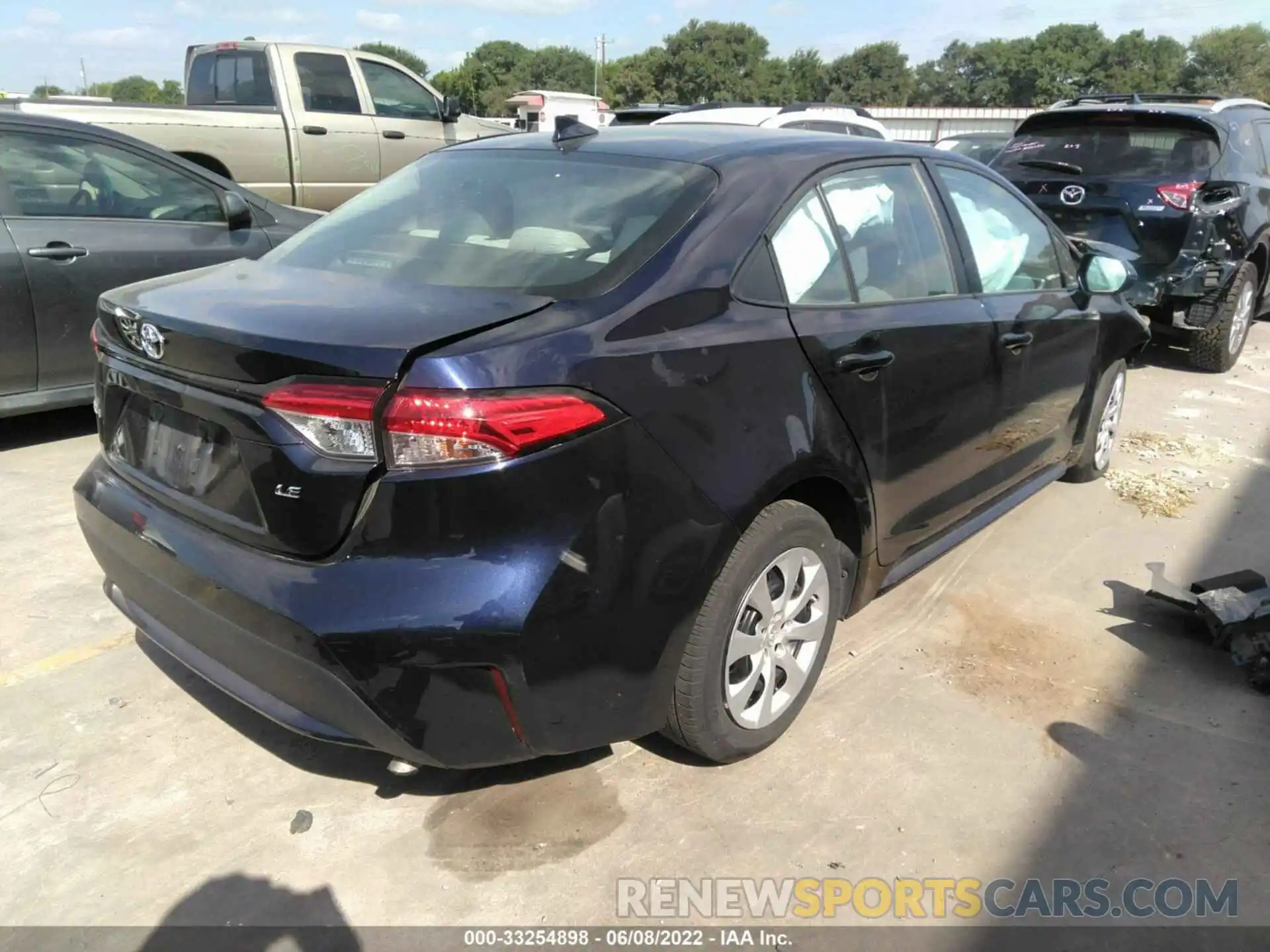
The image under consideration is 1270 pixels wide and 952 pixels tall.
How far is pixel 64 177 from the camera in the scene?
494 cm

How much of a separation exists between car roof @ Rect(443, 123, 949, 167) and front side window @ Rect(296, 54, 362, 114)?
6.76 meters

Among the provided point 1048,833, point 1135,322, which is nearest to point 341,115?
point 1135,322

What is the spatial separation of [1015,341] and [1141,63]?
104 m

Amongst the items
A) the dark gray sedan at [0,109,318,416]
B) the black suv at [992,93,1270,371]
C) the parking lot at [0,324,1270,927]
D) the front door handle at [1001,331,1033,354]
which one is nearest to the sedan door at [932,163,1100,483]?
the front door handle at [1001,331,1033,354]

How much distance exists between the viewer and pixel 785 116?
9789 mm

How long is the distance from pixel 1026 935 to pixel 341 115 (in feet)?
30.1

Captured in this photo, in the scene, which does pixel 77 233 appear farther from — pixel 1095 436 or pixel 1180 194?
pixel 1180 194

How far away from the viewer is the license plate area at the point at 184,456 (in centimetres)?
220

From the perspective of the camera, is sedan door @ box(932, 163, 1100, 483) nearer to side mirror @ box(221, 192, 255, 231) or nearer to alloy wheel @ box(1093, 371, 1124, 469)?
alloy wheel @ box(1093, 371, 1124, 469)

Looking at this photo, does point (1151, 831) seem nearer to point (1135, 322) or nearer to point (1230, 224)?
point (1135, 322)

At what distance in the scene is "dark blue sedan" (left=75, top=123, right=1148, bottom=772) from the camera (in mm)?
2004

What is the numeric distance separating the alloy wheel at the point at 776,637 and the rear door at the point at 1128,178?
5241mm

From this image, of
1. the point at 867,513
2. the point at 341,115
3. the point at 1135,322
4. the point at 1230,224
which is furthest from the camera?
the point at 341,115

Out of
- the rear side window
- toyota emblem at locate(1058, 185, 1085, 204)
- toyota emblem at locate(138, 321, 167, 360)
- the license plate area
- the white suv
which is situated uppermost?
the rear side window
